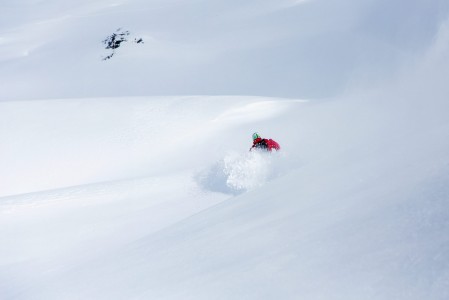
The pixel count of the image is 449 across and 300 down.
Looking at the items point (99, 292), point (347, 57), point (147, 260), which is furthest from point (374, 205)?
point (347, 57)

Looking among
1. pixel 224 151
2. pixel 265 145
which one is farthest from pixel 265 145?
pixel 224 151

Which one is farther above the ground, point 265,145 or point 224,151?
point 224,151

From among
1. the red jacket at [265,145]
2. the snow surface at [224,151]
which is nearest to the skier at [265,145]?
the red jacket at [265,145]

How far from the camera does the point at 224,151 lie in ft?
49.3

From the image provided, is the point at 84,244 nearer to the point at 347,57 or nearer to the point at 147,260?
the point at 147,260

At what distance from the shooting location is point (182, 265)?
454 cm

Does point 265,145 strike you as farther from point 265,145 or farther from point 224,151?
point 224,151

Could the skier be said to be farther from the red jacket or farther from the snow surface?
the snow surface

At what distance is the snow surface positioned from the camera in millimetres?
3680

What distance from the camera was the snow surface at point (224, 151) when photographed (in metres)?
3.68

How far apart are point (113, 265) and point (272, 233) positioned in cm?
228

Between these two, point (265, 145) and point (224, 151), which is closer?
point (265, 145)

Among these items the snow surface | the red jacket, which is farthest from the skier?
the snow surface

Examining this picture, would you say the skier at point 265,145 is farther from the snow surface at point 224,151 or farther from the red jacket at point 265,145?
the snow surface at point 224,151
